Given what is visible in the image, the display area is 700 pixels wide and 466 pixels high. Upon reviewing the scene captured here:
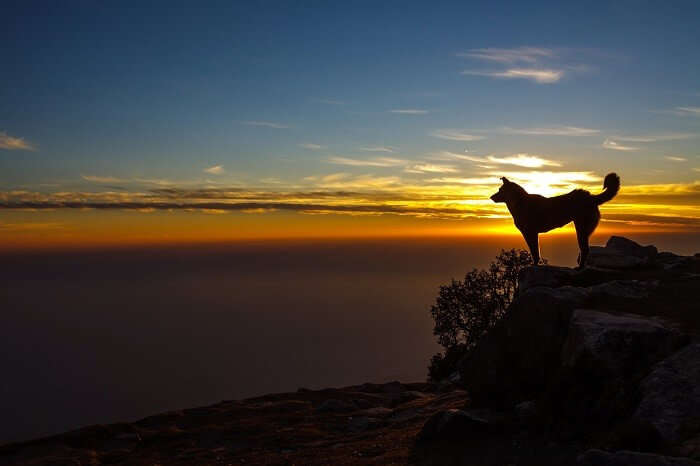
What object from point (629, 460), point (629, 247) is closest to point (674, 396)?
point (629, 460)

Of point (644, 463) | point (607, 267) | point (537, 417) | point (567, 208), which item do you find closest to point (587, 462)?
point (644, 463)

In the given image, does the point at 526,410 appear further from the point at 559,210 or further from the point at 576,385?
the point at 559,210

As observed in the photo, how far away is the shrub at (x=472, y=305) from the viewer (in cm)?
4828

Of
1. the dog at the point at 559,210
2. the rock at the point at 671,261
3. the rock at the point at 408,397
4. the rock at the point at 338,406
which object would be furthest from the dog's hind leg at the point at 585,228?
the rock at the point at 338,406

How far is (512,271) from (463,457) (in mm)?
36755

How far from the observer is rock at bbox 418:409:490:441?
14.8 m

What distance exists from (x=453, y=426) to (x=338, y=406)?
962 inches

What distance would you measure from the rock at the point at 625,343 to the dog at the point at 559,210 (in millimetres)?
7440

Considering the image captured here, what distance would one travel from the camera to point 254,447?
29.1 metres

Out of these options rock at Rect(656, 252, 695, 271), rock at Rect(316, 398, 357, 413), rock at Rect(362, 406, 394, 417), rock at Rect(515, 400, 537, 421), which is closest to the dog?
rock at Rect(656, 252, 695, 271)

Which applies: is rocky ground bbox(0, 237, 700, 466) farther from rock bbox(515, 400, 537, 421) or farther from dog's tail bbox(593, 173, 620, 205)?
dog's tail bbox(593, 173, 620, 205)

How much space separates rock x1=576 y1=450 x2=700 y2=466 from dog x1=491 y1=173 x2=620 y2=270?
1210 cm

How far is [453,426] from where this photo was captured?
15414mm

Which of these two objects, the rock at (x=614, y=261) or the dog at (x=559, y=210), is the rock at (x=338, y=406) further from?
the dog at (x=559, y=210)
